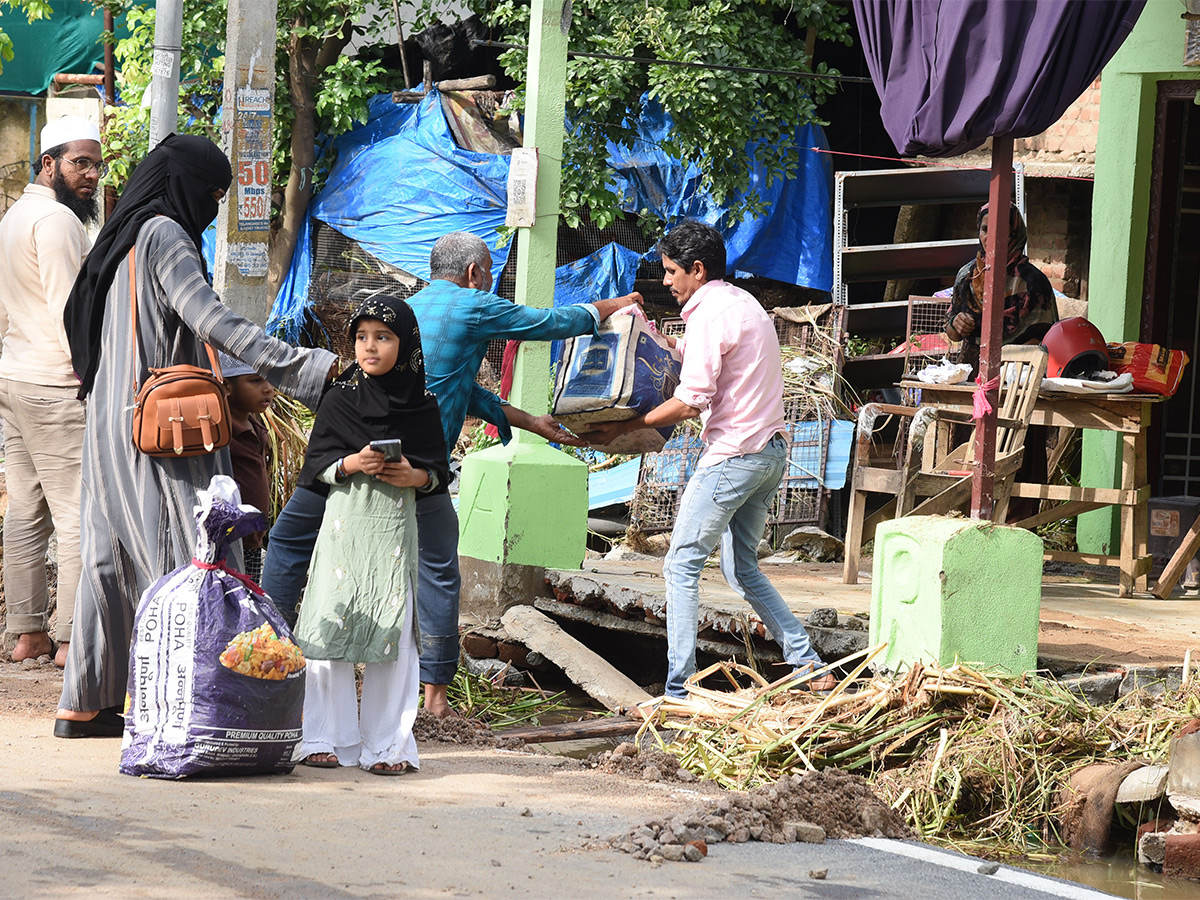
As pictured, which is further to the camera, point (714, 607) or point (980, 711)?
point (714, 607)

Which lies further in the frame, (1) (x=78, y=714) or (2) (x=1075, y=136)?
(2) (x=1075, y=136)

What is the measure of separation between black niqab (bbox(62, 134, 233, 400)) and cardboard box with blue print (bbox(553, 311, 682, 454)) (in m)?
1.78

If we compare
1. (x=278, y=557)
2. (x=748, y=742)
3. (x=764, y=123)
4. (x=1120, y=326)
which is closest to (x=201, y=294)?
(x=278, y=557)

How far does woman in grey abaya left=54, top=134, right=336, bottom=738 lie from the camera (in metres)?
4.54

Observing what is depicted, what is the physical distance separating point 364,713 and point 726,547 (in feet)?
5.97

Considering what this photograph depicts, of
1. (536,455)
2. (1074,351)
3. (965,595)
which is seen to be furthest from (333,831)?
(1074,351)

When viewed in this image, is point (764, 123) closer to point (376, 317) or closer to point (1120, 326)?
point (1120, 326)

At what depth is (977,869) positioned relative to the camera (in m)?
3.98

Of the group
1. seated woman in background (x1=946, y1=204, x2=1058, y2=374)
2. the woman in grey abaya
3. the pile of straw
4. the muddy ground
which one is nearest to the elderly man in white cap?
the woman in grey abaya

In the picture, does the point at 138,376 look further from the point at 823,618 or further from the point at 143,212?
the point at 823,618

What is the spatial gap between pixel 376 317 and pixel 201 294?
0.57m

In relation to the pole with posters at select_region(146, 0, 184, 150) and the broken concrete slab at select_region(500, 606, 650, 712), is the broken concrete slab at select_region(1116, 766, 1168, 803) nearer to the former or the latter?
the broken concrete slab at select_region(500, 606, 650, 712)

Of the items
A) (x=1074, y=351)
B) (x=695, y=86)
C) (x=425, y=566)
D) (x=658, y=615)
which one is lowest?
(x=658, y=615)

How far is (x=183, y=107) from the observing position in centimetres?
1312
